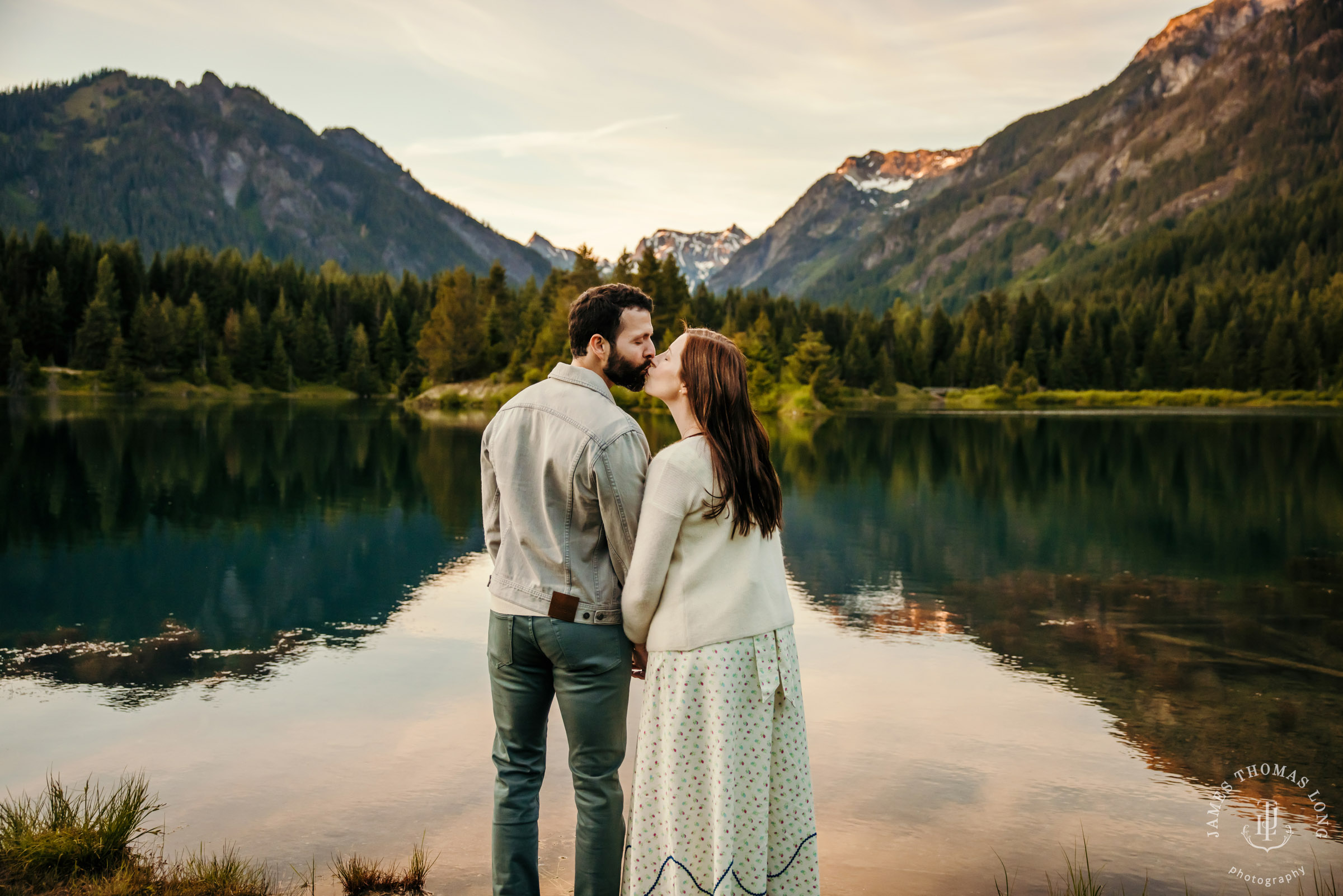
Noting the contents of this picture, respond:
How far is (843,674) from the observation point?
9.46 m

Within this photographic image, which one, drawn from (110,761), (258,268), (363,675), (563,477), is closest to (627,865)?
(563,477)

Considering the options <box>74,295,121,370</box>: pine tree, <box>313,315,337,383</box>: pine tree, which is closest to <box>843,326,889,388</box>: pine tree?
<box>313,315,337,383</box>: pine tree

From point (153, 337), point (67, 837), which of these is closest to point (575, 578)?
point (67, 837)

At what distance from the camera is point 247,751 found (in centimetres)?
704

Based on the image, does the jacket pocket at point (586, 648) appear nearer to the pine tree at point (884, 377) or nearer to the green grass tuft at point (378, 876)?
the green grass tuft at point (378, 876)

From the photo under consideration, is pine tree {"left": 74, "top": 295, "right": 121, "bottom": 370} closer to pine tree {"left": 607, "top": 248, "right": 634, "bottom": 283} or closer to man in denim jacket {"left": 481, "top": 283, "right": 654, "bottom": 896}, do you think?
pine tree {"left": 607, "top": 248, "right": 634, "bottom": 283}

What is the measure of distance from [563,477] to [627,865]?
1699 millimetres

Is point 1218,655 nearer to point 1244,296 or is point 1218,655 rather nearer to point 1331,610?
point 1331,610

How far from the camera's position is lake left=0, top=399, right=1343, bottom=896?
589cm

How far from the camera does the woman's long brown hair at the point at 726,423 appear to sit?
12.4ft

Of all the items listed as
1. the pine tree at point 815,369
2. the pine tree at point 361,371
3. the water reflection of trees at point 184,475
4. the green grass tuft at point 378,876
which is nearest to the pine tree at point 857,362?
the pine tree at point 815,369

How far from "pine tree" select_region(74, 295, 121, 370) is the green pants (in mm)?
103485

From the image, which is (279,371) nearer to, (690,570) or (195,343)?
(195,343)

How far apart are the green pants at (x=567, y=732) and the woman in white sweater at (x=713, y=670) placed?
19 cm
